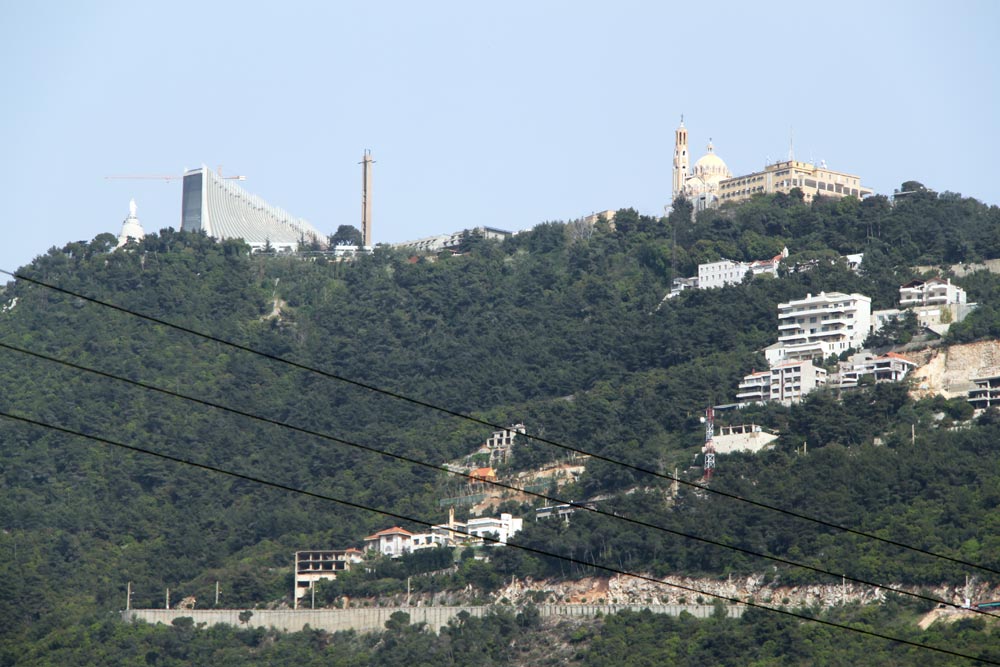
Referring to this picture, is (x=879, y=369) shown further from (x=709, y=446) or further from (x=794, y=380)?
(x=709, y=446)

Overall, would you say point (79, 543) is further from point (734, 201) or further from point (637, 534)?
point (734, 201)

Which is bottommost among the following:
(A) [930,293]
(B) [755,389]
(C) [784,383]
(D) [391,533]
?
(D) [391,533]

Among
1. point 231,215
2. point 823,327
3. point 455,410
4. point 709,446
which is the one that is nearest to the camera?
point 709,446

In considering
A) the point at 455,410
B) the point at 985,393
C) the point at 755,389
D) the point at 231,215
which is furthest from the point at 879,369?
the point at 231,215

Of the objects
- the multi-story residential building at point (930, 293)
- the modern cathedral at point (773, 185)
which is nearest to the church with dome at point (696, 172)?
the modern cathedral at point (773, 185)

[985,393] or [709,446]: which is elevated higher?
[985,393]

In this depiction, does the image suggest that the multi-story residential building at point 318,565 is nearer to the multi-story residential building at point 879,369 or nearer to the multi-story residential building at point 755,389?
the multi-story residential building at point 755,389
